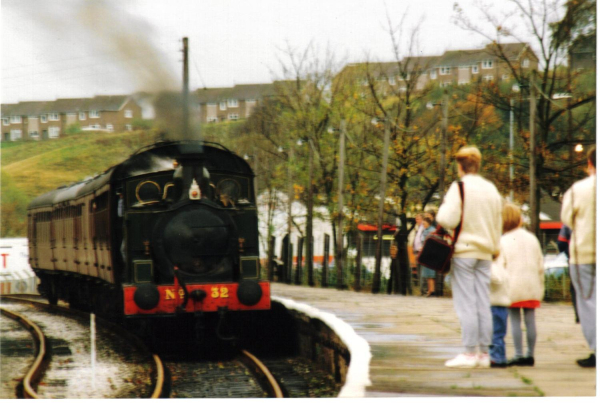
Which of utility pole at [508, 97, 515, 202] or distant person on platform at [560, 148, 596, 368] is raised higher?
utility pole at [508, 97, 515, 202]

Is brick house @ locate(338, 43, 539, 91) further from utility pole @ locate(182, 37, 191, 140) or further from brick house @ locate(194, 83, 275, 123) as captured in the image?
utility pole @ locate(182, 37, 191, 140)

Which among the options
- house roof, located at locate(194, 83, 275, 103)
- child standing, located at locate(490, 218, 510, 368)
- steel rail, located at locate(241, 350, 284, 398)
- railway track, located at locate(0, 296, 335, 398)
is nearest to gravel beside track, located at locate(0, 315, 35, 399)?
railway track, located at locate(0, 296, 335, 398)

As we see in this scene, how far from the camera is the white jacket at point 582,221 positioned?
6.40 metres

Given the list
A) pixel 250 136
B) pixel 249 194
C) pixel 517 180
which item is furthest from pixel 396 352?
pixel 250 136

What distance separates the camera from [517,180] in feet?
48.0

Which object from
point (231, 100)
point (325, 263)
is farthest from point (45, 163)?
point (325, 263)

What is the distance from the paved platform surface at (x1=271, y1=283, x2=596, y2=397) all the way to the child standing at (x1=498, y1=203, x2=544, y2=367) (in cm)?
48

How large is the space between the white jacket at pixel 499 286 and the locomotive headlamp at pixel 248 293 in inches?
191

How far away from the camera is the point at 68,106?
719 inches

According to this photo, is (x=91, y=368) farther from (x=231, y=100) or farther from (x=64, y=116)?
(x=231, y=100)

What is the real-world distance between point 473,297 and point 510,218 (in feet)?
2.47

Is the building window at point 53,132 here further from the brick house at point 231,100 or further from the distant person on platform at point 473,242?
the distant person on platform at point 473,242

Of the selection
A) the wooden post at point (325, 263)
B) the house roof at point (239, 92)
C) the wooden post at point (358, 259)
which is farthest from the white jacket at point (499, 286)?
the wooden post at point (325, 263)

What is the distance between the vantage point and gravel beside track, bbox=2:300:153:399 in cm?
930
